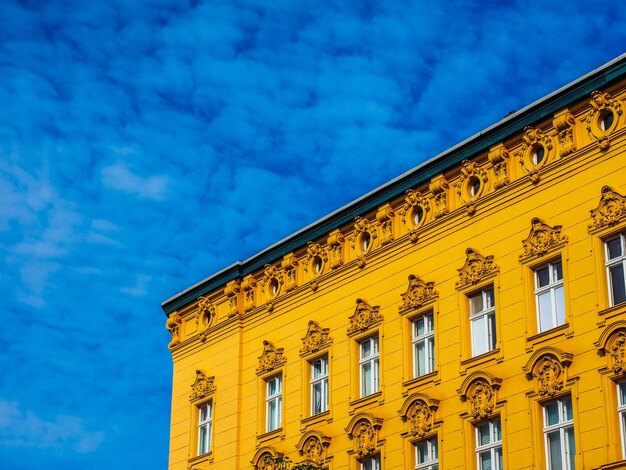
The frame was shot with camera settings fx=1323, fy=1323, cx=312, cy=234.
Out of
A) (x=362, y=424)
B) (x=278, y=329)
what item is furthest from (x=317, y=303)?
(x=362, y=424)

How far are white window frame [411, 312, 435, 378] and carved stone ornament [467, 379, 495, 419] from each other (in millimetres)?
2388

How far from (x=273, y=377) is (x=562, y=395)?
1377 cm

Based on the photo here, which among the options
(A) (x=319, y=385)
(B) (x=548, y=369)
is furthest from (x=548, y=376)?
(A) (x=319, y=385)

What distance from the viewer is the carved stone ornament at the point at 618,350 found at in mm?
33688

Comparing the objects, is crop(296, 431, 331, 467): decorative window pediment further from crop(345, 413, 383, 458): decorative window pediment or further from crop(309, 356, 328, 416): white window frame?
crop(345, 413, 383, 458): decorative window pediment

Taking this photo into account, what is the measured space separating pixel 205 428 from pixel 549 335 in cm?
1694

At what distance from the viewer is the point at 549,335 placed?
3606 centimetres

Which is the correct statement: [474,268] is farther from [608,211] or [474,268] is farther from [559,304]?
[608,211]

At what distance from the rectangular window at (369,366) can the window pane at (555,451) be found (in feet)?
25.5

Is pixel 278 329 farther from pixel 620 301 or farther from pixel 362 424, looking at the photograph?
pixel 620 301

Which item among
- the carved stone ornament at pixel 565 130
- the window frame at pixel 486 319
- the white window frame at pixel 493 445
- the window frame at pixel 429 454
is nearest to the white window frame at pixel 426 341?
the window frame at pixel 486 319

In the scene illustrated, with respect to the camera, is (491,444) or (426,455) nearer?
(491,444)

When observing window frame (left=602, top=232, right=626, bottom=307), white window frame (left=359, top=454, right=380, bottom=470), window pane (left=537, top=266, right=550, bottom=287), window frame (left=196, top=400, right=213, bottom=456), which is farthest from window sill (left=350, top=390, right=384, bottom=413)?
window frame (left=602, top=232, right=626, bottom=307)

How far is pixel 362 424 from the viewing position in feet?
135
